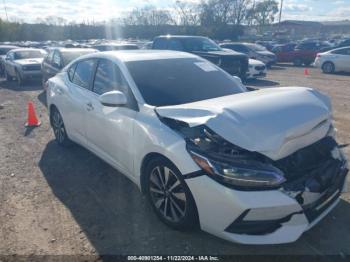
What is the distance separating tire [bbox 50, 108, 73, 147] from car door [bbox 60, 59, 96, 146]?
0.97 feet

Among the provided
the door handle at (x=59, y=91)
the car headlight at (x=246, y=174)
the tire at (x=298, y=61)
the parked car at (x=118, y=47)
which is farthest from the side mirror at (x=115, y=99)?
the tire at (x=298, y=61)

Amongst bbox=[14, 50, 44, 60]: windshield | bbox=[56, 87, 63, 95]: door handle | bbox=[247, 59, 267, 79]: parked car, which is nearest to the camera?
bbox=[56, 87, 63, 95]: door handle

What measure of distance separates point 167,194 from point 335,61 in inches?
643

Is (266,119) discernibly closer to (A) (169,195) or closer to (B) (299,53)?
(A) (169,195)

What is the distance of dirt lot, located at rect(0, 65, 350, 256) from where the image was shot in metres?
3.01

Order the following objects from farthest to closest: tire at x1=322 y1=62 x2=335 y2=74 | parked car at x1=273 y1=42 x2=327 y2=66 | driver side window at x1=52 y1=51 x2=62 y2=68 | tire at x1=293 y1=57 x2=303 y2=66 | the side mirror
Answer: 1. tire at x1=293 y1=57 x2=303 y2=66
2. parked car at x1=273 y1=42 x2=327 y2=66
3. tire at x1=322 y1=62 x2=335 y2=74
4. driver side window at x1=52 y1=51 x2=62 y2=68
5. the side mirror

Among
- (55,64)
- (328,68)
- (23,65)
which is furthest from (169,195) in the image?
(328,68)

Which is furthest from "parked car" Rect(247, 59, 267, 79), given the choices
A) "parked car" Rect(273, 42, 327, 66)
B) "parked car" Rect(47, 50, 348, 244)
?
"parked car" Rect(47, 50, 348, 244)

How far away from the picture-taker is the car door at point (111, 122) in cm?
356

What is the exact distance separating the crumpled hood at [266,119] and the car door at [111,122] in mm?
518

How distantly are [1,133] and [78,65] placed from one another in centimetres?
309

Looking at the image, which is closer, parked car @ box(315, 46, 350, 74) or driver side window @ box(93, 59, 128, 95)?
driver side window @ box(93, 59, 128, 95)

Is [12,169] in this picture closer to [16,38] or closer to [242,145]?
[242,145]

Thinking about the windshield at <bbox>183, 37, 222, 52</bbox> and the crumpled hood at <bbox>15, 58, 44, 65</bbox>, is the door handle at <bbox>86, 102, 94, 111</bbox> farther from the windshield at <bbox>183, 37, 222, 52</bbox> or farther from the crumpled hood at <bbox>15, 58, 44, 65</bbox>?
the crumpled hood at <bbox>15, 58, 44, 65</bbox>
